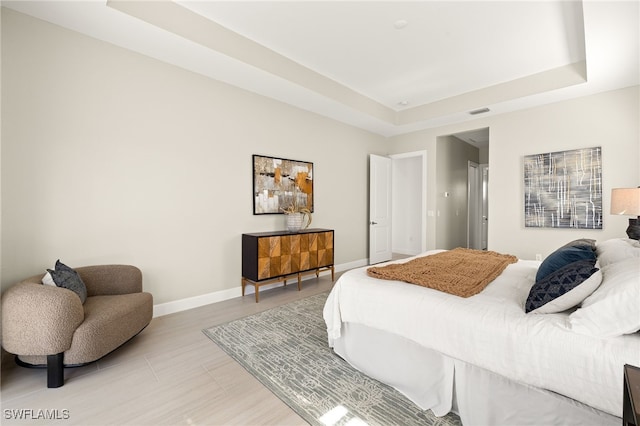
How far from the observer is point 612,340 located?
1.26 m

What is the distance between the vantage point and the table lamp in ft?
8.87

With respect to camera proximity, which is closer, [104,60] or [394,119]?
[104,60]

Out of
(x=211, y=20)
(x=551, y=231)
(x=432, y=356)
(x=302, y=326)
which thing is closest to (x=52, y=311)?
(x=302, y=326)

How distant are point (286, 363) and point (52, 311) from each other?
5.20 feet

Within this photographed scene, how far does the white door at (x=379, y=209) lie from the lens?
5.77 meters

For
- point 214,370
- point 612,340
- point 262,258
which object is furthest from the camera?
point 262,258

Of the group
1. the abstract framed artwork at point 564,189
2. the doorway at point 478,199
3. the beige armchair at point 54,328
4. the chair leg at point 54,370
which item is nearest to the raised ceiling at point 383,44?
the abstract framed artwork at point 564,189

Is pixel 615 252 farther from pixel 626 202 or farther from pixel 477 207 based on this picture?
pixel 477 207

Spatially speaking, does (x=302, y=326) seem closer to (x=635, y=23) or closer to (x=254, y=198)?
(x=254, y=198)

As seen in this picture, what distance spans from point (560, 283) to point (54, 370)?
122 inches

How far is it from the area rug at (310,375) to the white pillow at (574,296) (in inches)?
31.9

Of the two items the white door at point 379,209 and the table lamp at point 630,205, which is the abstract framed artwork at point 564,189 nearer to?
the table lamp at point 630,205

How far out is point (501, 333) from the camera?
1.48 metres

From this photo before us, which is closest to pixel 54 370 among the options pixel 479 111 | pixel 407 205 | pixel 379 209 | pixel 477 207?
pixel 379 209
